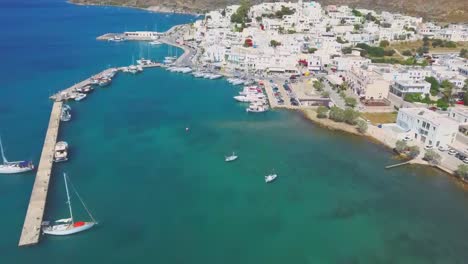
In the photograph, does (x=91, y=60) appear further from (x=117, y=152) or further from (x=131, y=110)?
(x=117, y=152)

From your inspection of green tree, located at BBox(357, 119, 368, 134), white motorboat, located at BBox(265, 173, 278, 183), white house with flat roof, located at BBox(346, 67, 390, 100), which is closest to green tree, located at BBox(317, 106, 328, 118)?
green tree, located at BBox(357, 119, 368, 134)

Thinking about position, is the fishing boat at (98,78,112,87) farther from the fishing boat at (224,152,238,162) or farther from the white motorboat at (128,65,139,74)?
the fishing boat at (224,152,238,162)

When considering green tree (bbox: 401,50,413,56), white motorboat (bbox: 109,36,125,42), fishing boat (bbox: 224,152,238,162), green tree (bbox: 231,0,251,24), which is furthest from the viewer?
green tree (bbox: 231,0,251,24)

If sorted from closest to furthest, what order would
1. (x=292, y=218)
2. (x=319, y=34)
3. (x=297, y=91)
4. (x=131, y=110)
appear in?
(x=292, y=218)
(x=131, y=110)
(x=297, y=91)
(x=319, y=34)

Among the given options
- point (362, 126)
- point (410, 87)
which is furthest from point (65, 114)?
point (410, 87)

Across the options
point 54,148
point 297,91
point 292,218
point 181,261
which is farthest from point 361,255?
point 297,91

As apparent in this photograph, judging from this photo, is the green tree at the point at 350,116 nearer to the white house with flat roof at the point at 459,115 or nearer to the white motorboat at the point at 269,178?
the white house with flat roof at the point at 459,115

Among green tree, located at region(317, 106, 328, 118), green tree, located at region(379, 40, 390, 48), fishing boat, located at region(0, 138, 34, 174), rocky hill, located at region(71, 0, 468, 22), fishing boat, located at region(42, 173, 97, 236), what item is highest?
rocky hill, located at region(71, 0, 468, 22)
